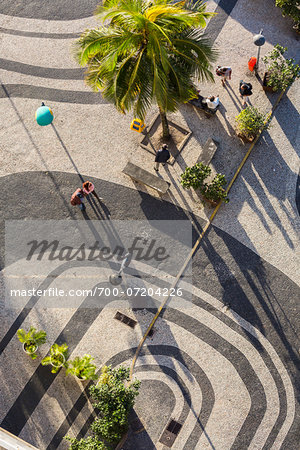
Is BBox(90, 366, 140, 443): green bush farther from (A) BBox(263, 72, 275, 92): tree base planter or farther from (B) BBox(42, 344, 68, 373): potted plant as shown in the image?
(A) BBox(263, 72, 275, 92): tree base planter

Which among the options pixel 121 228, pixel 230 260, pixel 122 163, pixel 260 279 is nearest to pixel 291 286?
pixel 260 279

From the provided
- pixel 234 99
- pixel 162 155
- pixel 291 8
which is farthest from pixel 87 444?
pixel 291 8

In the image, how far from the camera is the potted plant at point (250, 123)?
64.4 ft

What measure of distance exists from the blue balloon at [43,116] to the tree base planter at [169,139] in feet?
14.7

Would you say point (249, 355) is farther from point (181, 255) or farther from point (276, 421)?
point (181, 255)

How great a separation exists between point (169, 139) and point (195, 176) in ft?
9.92

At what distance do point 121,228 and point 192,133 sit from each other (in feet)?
19.4

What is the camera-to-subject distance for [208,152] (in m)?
20.3

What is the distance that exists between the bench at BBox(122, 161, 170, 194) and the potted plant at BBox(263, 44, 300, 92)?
23.5 ft

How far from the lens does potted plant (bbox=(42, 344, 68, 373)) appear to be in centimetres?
1714

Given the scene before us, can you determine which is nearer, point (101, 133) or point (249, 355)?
point (249, 355)

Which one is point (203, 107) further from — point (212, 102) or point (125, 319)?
point (125, 319)

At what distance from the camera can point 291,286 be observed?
18875 mm

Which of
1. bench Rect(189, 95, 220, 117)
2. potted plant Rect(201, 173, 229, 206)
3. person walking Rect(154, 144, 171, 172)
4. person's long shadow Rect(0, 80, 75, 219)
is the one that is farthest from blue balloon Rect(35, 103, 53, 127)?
potted plant Rect(201, 173, 229, 206)
